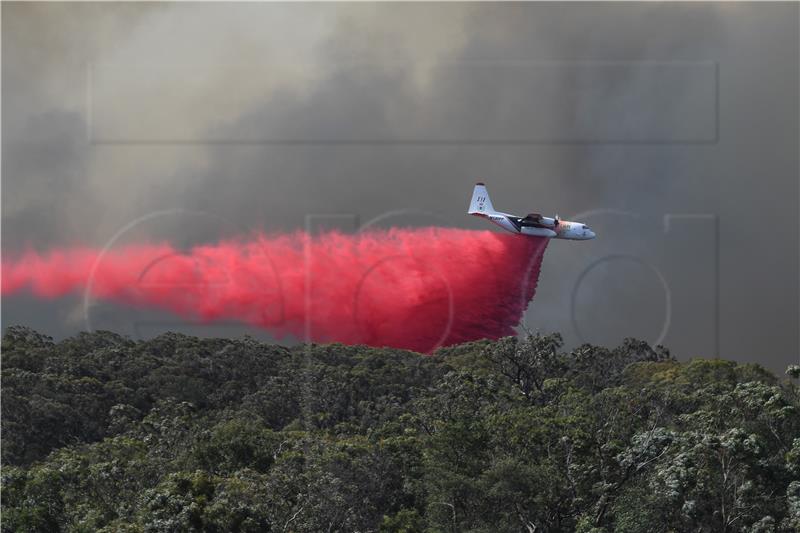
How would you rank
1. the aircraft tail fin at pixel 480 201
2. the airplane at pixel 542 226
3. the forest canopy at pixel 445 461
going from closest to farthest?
the forest canopy at pixel 445 461, the airplane at pixel 542 226, the aircraft tail fin at pixel 480 201

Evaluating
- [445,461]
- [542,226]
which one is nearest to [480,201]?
[542,226]

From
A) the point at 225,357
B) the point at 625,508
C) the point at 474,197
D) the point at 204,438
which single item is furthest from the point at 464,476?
the point at 225,357

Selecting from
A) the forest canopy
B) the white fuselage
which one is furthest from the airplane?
the forest canopy

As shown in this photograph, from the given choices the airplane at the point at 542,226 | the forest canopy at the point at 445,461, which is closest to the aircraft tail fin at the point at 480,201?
the airplane at the point at 542,226

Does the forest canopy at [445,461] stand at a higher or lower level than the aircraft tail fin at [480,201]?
lower

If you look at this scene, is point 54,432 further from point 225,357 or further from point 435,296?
point 435,296

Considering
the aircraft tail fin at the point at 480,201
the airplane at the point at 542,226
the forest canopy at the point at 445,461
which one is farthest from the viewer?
the aircraft tail fin at the point at 480,201

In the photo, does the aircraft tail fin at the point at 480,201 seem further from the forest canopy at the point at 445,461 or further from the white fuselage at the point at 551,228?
the forest canopy at the point at 445,461
